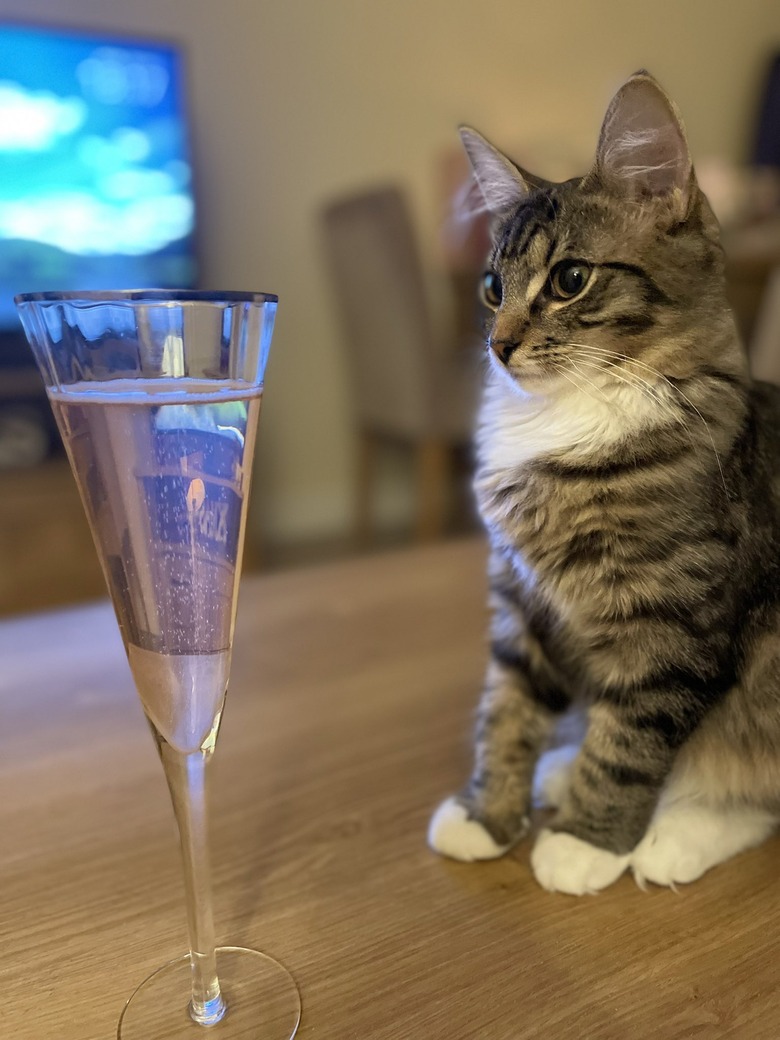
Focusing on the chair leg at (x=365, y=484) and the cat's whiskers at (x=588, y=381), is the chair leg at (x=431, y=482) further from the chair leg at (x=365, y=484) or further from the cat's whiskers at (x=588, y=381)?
the cat's whiskers at (x=588, y=381)

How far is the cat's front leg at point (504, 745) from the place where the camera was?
61 cm

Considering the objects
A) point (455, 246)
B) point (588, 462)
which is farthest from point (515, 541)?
point (455, 246)

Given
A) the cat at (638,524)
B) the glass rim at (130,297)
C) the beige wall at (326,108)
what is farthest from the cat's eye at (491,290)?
the beige wall at (326,108)

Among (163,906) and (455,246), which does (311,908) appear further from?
(455,246)

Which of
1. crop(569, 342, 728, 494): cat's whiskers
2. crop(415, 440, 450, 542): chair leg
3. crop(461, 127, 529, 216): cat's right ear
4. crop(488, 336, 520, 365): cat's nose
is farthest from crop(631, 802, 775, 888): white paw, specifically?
crop(415, 440, 450, 542): chair leg

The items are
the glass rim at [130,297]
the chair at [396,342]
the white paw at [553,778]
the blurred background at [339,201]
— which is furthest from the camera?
the chair at [396,342]

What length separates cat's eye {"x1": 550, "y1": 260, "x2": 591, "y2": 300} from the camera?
25.3 inches

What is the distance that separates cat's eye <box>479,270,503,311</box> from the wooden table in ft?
1.25

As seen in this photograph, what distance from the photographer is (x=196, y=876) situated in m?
0.47

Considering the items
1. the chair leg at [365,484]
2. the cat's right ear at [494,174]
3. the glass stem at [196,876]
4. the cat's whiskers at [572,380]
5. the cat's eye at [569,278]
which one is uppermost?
the cat's right ear at [494,174]

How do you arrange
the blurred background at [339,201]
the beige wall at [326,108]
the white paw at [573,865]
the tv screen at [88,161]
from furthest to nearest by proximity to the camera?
the beige wall at [326,108] → the blurred background at [339,201] → the tv screen at [88,161] → the white paw at [573,865]

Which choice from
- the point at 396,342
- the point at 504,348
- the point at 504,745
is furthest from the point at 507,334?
the point at 396,342

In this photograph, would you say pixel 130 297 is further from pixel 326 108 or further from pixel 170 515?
pixel 326 108

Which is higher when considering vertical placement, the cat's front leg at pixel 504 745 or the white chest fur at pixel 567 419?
the white chest fur at pixel 567 419
